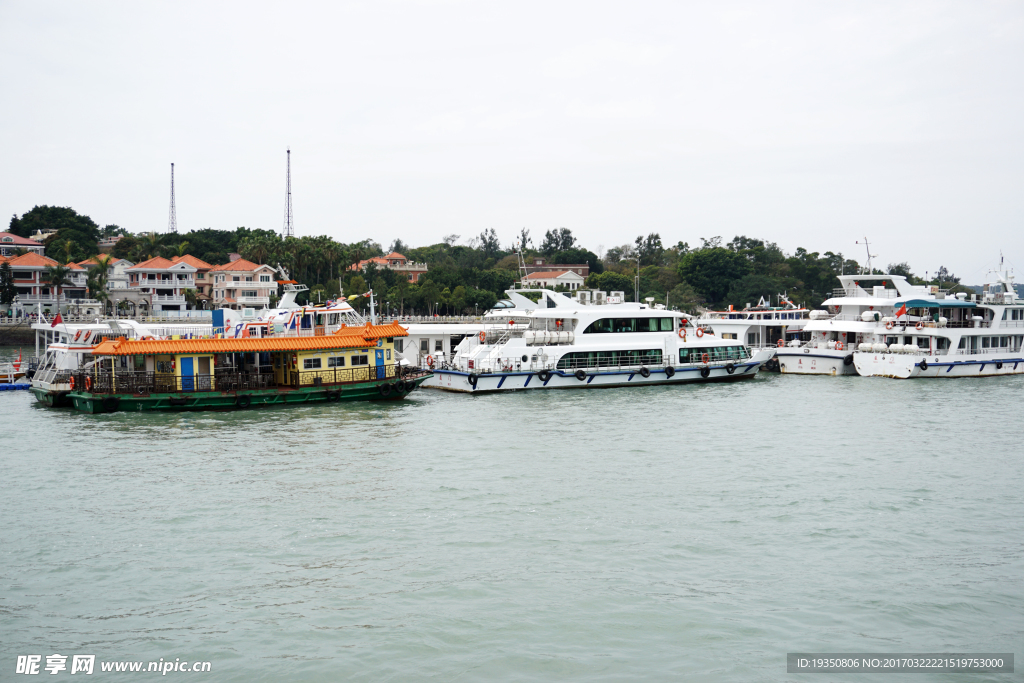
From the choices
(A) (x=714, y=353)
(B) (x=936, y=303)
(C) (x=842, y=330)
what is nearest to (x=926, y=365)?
(B) (x=936, y=303)

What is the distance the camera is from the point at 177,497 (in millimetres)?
17938

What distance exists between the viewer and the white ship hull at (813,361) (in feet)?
139

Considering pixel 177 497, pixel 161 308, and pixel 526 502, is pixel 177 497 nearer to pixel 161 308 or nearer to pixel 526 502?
pixel 526 502

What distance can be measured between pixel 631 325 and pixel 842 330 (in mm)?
13378

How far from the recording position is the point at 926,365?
40.8 m

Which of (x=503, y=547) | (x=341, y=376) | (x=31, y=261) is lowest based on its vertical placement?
(x=503, y=547)

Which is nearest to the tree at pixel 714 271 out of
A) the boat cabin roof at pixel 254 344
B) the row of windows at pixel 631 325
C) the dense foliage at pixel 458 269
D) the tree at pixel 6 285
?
the dense foliage at pixel 458 269

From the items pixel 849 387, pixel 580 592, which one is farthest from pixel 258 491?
pixel 849 387

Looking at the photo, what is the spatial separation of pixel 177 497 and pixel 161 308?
57.4 m

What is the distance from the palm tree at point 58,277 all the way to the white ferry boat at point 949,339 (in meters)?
59.1

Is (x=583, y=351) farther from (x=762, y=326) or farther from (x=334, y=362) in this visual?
(x=762, y=326)

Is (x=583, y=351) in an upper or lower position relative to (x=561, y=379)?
upper

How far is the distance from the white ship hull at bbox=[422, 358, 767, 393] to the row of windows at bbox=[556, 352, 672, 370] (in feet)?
1.94

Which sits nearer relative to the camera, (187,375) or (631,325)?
(187,375)
